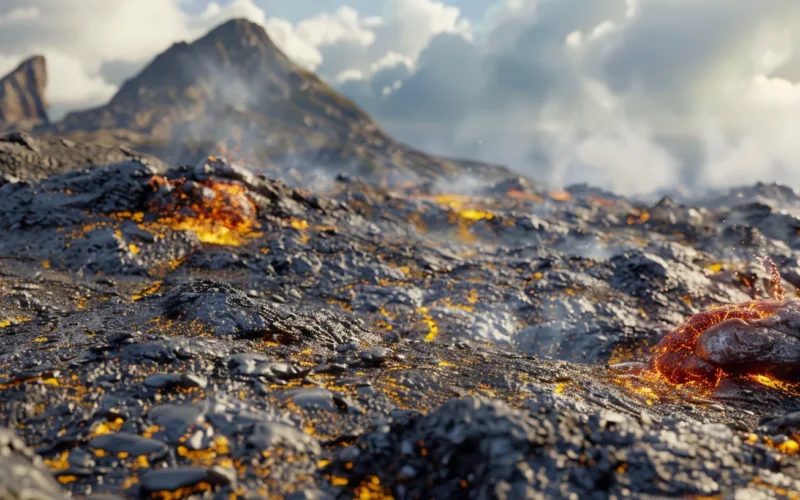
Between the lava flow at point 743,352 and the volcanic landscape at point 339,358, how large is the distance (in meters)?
0.05

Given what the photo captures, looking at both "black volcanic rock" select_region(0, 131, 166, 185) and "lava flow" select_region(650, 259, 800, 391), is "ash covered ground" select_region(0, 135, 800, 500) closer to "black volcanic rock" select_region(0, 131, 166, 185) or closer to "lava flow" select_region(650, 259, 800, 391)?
"lava flow" select_region(650, 259, 800, 391)

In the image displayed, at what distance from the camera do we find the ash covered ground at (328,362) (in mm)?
4145

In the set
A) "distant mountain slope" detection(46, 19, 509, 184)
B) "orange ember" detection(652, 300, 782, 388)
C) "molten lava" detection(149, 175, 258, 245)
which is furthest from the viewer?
"distant mountain slope" detection(46, 19, 509, 184)

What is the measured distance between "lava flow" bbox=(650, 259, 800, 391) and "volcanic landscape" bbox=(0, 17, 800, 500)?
0.05m

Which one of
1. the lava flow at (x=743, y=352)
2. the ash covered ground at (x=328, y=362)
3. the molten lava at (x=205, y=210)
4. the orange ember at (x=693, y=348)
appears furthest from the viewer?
the molten lava at (x=205, y=210)

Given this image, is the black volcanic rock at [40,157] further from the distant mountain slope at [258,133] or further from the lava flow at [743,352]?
the distant mountain slope at [258,133]

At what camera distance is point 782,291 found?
1848 centimetres

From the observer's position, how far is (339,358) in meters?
8.17

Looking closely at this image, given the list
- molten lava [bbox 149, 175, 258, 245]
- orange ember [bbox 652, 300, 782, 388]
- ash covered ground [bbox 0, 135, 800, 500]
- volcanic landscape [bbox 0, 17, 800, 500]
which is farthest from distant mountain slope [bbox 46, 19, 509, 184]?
orange ember [bbox 652, 300, 782, 388]

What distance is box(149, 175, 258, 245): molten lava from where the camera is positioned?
17406mm

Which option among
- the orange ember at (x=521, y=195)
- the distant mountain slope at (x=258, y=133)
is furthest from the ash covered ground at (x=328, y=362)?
the distant mountain slope at (x=258, y=133)

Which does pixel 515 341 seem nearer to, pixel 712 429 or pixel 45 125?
pixel 712 429

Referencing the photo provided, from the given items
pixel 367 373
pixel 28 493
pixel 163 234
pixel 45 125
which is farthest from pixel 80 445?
pixel 45 125

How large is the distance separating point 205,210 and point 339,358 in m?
13.1
